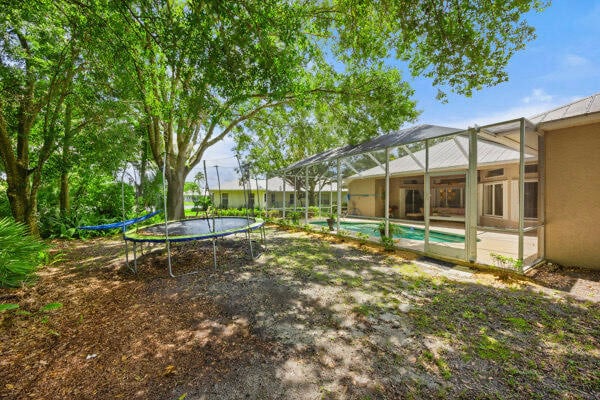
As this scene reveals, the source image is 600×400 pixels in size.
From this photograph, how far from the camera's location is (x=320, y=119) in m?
12.9

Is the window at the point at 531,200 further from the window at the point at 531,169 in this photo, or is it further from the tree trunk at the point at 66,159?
the tree trunk at the point at 66,159

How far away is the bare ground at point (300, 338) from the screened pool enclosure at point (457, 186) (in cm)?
130

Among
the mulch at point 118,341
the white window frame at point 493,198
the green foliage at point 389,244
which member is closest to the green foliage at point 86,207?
the mulch at point 118,341

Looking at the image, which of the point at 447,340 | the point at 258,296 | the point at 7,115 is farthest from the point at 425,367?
the point at 7,115

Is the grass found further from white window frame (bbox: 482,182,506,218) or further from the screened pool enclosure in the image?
white window frame (bbox: 482,182,506,218)

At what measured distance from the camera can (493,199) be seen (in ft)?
34.3

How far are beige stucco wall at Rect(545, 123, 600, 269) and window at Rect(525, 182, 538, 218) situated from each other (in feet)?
2.40

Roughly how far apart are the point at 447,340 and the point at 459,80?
5511 millimetres

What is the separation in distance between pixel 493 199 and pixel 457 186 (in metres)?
1.89

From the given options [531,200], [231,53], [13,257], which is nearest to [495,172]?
[531,200]

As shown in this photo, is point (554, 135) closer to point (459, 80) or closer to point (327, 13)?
point (459, 80)

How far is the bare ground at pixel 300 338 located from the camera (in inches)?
79.2

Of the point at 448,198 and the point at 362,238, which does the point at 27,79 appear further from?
the point at 448,198

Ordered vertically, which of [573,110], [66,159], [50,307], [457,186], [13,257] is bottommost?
[50,307]
